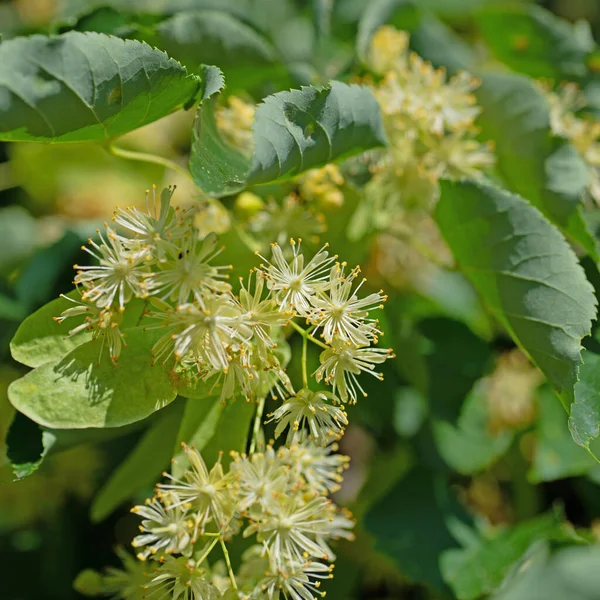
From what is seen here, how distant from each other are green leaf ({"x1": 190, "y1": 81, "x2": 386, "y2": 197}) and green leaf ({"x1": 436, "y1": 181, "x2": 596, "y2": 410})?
18cm

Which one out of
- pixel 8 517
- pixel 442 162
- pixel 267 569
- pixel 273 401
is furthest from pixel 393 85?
pixel 8 517

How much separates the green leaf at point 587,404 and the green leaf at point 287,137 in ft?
1.28

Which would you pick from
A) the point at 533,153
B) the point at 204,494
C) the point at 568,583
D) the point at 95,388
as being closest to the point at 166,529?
the point at 204,494

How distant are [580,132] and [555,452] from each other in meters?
0.53

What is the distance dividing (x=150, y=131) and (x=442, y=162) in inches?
31.2

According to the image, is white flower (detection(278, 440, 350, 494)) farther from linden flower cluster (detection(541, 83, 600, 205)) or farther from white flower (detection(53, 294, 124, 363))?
linden flower cluster (detection(541, 83, 600, 205))

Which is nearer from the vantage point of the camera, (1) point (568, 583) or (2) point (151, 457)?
(2) point (151, 457)

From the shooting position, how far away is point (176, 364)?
0.72 meters

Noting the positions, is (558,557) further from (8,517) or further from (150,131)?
(150,131)

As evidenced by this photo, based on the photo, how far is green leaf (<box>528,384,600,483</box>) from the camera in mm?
1091

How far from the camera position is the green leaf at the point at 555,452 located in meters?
1.09

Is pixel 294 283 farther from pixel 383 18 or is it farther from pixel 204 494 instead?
pixel 383 18

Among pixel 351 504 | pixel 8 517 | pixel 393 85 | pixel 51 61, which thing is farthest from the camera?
pixel 8 517

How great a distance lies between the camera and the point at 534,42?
51.3 inches
